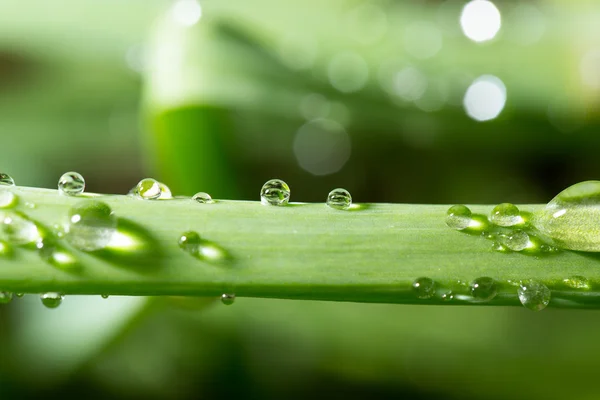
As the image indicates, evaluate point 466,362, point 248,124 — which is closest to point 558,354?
point 466,362

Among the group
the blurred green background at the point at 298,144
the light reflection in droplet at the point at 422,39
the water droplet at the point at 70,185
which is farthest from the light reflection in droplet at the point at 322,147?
the water droplet at the point at 70,185

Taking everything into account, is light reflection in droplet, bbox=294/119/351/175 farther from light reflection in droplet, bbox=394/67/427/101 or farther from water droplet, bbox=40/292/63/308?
water droplet, bbox=40/292/63/308

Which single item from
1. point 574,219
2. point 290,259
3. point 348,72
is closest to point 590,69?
point 348,72

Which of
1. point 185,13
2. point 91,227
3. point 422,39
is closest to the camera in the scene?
point 91,227

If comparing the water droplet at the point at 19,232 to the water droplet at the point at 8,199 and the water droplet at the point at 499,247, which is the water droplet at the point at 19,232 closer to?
the water droplet at the point at 8,199

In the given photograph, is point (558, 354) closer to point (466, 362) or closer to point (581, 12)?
point (466, 362)

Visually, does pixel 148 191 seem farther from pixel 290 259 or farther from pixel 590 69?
pixel 590 69

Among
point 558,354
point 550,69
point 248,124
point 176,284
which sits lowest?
point 176,284
